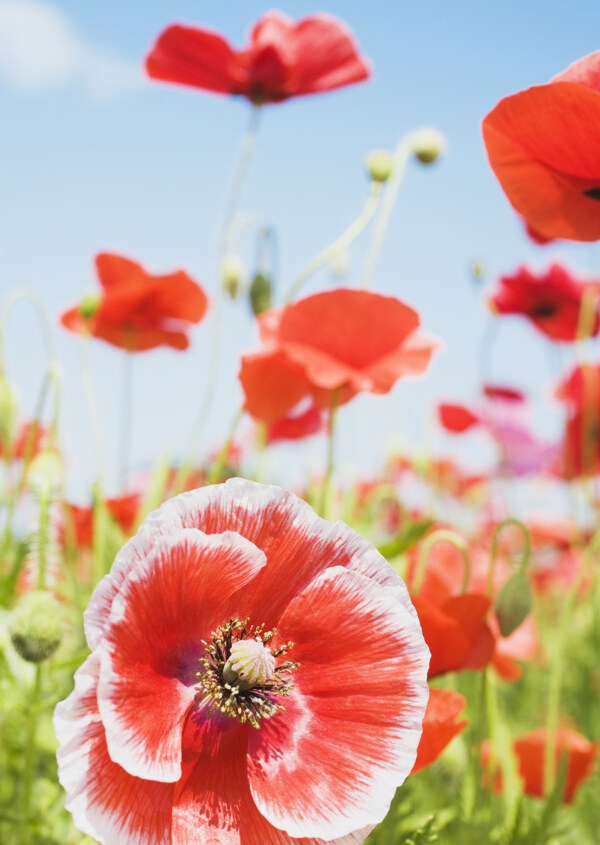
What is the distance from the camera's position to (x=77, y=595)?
131cm

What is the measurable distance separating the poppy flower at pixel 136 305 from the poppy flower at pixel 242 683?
38.7 inches

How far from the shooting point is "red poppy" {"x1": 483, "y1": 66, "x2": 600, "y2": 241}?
0.70m

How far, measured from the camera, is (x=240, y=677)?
59 cm

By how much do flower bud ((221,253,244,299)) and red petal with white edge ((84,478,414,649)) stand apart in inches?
33.8

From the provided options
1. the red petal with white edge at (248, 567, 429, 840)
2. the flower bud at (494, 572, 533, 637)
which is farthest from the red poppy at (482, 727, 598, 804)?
the red petal with white edge at (248, 567, 429, 840)

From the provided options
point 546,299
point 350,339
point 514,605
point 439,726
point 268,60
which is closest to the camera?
point 439,726

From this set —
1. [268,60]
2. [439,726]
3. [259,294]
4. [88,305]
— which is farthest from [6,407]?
[439,726]

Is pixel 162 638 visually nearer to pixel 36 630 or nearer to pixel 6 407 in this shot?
pixel 36 630

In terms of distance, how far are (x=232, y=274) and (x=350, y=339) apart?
0.47 metres

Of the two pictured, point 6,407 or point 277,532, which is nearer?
point 277,532

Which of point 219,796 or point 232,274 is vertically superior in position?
point 232,274

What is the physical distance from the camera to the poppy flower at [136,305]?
1564mm

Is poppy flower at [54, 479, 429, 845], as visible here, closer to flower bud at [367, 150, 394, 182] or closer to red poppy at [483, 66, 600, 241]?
red poppy at [483, 66, 600, 241]

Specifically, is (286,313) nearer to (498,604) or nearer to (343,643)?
(498,604)
